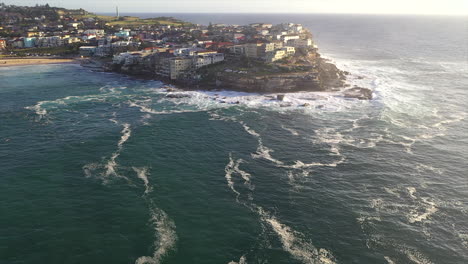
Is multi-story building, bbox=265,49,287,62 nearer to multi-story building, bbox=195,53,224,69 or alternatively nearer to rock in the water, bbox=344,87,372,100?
multi-story building, bbox=195,53,224,69

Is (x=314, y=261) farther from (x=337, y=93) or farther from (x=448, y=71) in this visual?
(x=448, y=71)

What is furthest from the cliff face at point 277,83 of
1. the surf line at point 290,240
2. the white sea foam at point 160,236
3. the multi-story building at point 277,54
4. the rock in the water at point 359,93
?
the white sea foam at point 160,236

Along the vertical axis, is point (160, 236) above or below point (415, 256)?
above

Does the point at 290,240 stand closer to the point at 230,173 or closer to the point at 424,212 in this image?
the point at 230,173

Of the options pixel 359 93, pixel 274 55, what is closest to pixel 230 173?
pixel 359 93

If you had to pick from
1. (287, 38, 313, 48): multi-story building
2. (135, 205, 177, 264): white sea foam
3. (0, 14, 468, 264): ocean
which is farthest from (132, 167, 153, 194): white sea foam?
(287, 38, 313, 48): multi-story building

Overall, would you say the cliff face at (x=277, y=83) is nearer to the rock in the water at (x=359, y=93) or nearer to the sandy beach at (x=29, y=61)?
the rock in the water at (x=359, y=93)
